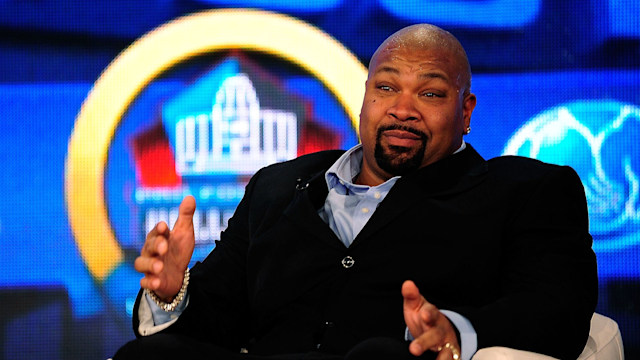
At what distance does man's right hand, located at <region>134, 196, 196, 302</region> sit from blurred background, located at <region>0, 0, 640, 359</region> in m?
1.96

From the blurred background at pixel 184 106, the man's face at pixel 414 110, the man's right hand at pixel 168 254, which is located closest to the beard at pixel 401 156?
Answer: the man's face at pixel 414 110

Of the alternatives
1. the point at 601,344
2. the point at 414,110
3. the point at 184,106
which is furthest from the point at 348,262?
the point at 184,106

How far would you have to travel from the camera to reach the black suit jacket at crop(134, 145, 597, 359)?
191 cm

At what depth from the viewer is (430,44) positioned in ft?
7.36

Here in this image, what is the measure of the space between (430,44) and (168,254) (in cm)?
90

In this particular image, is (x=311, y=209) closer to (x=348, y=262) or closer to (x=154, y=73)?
(x=348, y=262)

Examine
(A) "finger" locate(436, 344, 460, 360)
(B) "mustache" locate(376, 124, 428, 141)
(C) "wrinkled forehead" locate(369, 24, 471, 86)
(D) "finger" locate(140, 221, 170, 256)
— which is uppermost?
(C) "wrinkled forehead" locate(369, 24, 471, 86)

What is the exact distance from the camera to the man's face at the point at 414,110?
2.21 metres

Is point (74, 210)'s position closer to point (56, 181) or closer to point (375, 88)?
point (56, 181)

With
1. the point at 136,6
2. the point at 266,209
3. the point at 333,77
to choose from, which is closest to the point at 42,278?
the point at 136,6

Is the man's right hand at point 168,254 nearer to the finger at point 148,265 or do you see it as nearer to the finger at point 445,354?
the finger at point 148,265

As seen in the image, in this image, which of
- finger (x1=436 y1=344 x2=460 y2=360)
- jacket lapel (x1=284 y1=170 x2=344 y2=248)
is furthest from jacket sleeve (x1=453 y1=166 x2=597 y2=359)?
jacket lapel (x1=284 y1=170 x2=344 y2=248)

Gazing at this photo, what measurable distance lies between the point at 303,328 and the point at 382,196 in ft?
1.34

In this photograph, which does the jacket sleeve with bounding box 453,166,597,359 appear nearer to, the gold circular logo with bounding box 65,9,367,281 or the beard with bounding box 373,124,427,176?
the beard with bounding box 373,124,427,176
